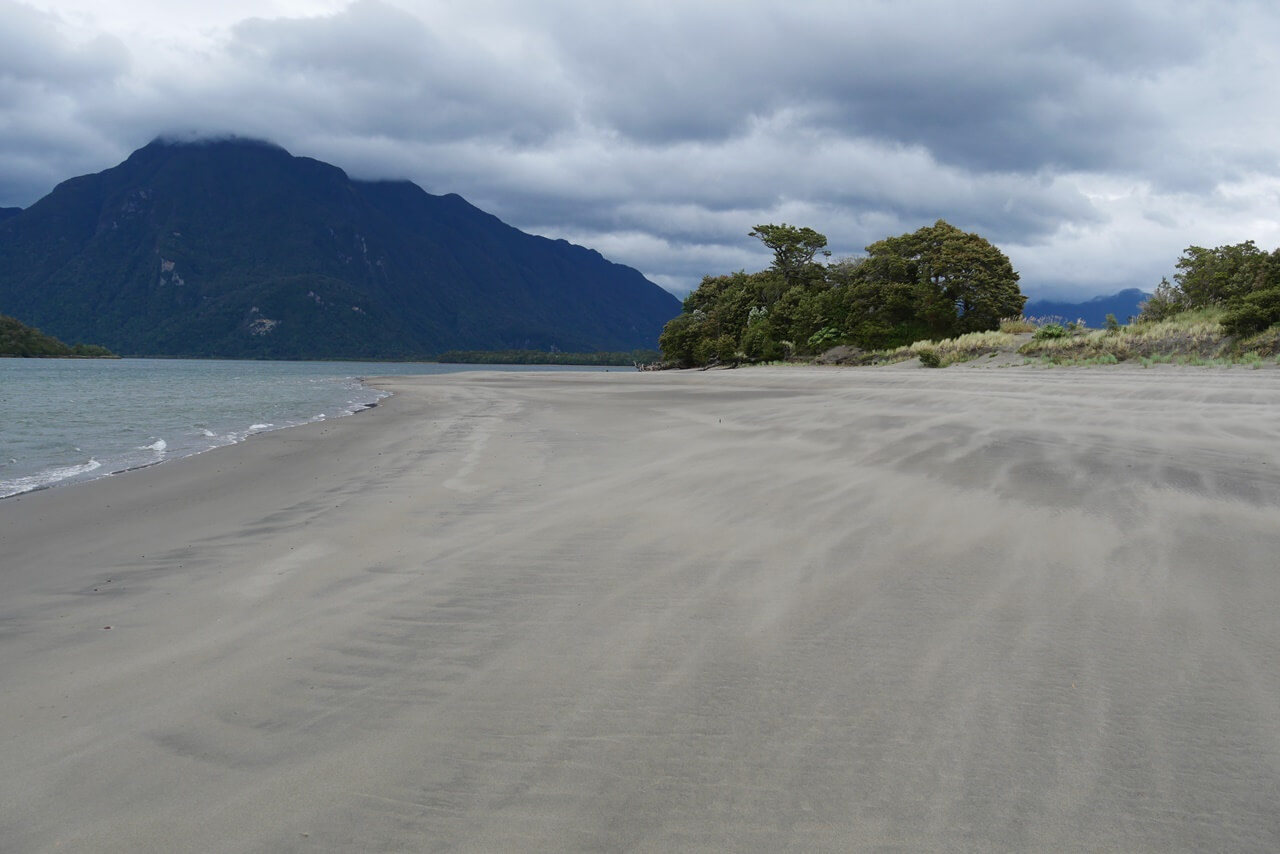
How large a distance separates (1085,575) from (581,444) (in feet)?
24.5

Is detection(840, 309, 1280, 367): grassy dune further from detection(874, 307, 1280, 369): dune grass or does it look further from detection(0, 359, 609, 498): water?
detection(0, 359, 609, 498): water

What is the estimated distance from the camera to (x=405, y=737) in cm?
246

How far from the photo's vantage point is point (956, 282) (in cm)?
3947

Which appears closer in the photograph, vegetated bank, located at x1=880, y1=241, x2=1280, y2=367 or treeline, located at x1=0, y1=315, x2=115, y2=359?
vegetated bank, located at x1=880, y1=241, x2=1280, y2=367

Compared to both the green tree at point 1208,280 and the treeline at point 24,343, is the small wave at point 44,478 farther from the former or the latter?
the treeline at point 24,343

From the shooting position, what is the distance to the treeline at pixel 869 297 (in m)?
39.6

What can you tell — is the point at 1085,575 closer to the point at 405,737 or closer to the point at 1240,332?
the point at 405,737

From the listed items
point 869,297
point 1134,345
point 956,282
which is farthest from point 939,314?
point 1134,345

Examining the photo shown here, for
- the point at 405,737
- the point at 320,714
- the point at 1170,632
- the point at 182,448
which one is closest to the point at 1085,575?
the point at 1170,632

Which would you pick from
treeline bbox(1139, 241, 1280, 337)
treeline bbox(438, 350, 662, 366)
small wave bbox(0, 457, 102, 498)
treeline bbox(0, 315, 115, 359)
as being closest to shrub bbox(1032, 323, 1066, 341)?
treeline bbox(1139, 241, 1280, 337)

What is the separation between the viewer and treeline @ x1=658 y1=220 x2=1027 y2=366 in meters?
39.6

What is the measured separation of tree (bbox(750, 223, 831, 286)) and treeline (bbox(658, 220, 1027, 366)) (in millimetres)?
78

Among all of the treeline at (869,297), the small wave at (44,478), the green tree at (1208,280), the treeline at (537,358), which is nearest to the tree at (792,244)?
the treeline at (869,297)

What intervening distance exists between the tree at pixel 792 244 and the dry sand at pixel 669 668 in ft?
163
